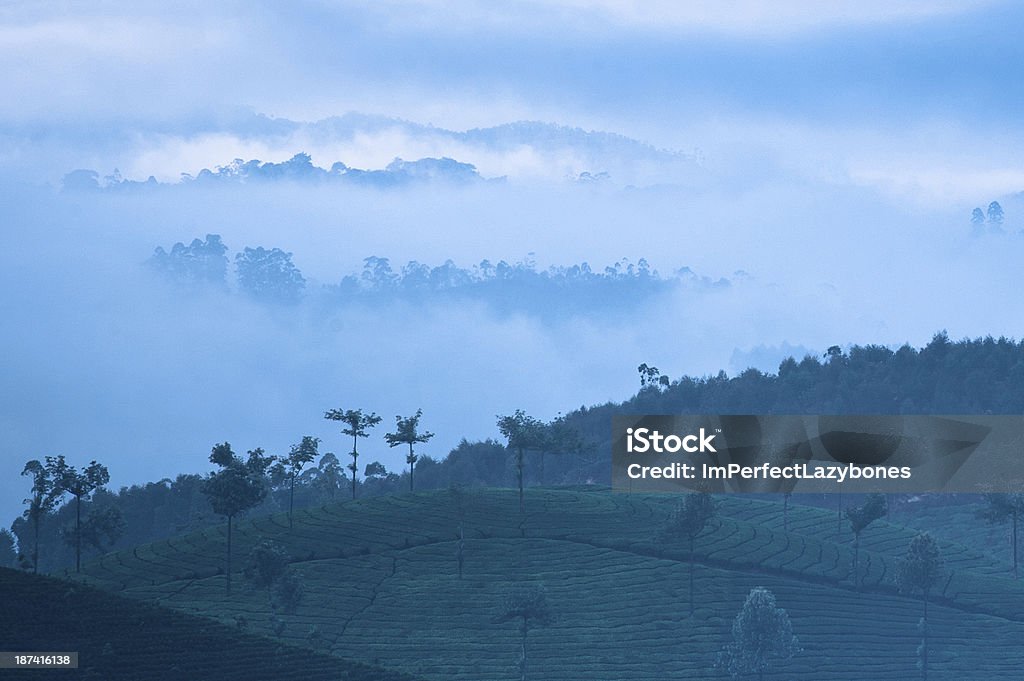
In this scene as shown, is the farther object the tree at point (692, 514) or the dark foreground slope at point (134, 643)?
the tree at point (692, 514)

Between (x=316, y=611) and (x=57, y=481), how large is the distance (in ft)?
106

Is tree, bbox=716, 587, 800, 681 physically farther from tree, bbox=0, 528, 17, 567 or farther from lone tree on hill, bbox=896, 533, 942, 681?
tree, bbox=0, 528, 17, 567

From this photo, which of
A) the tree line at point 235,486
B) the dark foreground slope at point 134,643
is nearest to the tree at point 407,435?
the tree line at point 235,486

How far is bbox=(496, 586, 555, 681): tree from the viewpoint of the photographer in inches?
3666

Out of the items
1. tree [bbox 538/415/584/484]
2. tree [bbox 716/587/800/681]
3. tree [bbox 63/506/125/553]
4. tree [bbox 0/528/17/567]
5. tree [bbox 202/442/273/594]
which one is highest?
tree [bbox 538/415/584/484]

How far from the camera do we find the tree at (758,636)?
9119cm

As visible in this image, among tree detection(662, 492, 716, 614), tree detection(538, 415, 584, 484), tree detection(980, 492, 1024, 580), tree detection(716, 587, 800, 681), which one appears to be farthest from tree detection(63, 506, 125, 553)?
tree detection(980, 492, 1024, 580)

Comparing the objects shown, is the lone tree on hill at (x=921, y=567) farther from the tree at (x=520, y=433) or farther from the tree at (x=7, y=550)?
the tree at (x=7, y=550)

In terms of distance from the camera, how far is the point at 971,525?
138 m

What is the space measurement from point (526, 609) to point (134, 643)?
2537 cm

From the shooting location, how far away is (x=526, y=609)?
9319 centimetres

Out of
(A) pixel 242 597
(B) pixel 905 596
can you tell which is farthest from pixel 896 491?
(A) pixel 242 597

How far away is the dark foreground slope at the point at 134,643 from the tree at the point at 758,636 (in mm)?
A: 22296

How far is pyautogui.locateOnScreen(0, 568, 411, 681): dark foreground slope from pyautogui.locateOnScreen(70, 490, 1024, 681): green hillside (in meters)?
7.72
